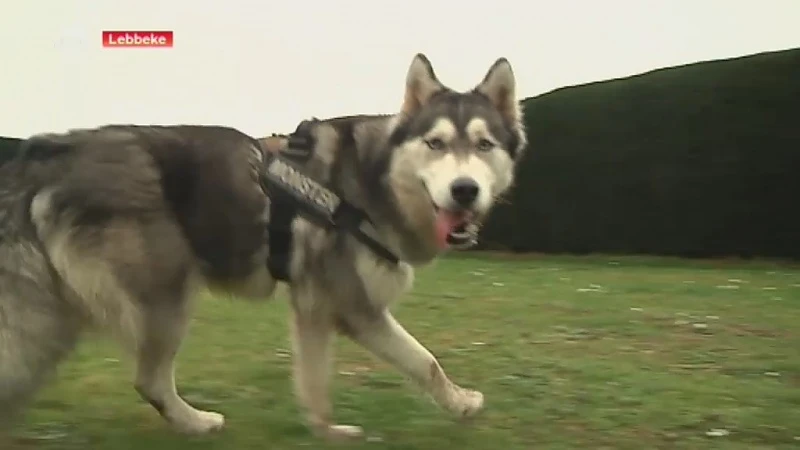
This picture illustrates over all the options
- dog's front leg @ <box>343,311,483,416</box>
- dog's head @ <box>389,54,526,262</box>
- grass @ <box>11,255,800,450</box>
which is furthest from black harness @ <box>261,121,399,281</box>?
grass @ <box>11,255,800,450</box>

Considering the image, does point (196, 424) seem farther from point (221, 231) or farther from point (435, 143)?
point (435, 143)

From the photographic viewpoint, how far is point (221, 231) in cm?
377

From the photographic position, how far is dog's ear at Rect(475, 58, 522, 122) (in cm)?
420

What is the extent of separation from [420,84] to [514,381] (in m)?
1.59

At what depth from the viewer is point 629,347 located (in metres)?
5.75

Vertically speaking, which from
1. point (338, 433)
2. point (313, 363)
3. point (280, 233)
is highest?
point (280, 233)

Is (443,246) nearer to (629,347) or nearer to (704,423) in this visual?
(704,423)

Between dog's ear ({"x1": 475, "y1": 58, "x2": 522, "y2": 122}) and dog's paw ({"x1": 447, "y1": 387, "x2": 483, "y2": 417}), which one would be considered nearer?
dog's paw ({"x1": 447, "y1": 387, "x2": 483, "y2": 417})

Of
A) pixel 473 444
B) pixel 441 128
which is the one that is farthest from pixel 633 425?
pixel 441 128

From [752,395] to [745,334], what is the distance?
1879 millimetres

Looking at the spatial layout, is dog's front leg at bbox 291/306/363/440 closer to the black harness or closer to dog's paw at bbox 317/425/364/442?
dog's paw at bbox 317/425/364/442

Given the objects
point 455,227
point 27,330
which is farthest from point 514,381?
point 27,330

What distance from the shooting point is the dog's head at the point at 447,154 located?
381 centimetres

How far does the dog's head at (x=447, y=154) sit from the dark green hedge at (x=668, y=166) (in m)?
8.07
